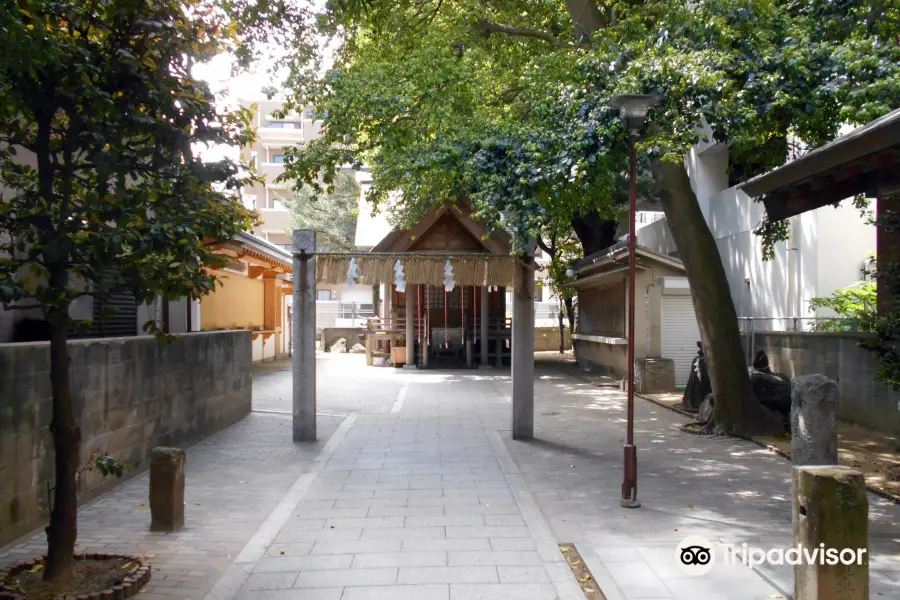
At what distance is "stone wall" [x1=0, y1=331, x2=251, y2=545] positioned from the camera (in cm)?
598

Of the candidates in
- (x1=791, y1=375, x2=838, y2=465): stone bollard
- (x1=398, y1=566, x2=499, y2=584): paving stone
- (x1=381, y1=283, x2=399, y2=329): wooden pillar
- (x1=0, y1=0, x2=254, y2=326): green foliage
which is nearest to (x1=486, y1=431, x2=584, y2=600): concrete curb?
(x1=398, y1=566, x2=499, y2=584): paving stone

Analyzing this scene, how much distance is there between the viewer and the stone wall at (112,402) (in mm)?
5980

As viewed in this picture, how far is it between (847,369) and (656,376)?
583 centimetres

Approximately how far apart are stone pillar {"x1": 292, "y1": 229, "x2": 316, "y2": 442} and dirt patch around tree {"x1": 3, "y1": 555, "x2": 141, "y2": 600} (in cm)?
543

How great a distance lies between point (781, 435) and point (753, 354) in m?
4.84

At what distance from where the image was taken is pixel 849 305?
41.3 ft

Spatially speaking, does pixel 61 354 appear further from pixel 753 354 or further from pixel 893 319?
pixel 753 354

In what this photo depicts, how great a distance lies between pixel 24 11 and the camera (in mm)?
4484

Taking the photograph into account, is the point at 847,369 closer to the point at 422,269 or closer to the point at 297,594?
the point at 422,269

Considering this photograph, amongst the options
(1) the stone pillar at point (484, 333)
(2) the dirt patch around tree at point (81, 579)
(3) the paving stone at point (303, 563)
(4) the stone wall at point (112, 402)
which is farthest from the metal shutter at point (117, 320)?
(1) the stone pillar at point (484, 333)

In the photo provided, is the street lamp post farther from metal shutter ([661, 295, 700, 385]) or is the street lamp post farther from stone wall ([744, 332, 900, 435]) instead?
metal shutter ([661, 295, 700, 385])

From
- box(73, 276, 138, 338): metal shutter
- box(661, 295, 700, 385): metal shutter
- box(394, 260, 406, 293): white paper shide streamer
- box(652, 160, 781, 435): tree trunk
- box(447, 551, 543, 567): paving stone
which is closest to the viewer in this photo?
box(447, 551, 543, 567): paving stone

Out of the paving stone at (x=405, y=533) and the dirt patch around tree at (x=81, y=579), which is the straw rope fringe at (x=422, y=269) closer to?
the paving stone at (x=405, y=533)

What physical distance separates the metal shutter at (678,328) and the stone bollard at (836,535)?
46.8 ft
